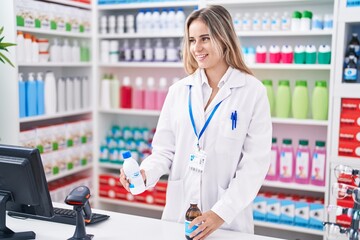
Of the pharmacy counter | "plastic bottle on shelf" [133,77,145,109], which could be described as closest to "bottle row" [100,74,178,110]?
"plastic bottle on shelf" [133,77,145,109]

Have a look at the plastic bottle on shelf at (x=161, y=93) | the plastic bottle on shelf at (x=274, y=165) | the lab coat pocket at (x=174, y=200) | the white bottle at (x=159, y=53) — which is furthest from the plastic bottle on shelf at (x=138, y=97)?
the lab coat pocket at (x=174, y=200)

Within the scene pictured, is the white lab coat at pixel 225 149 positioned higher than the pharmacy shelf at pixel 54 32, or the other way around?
the pharmacy shelf at pixel 54 32

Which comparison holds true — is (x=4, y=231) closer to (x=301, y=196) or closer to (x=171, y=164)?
(x=171, y=164)

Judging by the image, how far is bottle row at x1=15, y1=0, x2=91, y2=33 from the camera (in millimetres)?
3273

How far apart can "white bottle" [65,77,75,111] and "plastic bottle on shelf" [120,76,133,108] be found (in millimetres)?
475

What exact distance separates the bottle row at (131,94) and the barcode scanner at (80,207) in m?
2.19

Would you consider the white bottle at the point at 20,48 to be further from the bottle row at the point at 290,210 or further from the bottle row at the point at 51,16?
the bottle row at the point at 290,210

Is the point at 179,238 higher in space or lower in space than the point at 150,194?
higher

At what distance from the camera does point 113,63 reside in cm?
406

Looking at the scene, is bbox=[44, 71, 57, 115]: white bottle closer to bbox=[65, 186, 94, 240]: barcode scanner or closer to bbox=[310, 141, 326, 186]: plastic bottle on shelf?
bbox=[65, 186, 94, 240]: barcode scanner

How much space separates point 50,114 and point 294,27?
A: 2.13m

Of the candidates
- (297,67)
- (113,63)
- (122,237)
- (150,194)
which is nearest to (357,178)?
(122,237)

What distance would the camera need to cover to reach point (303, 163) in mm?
3451

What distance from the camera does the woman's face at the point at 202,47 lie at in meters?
2.05
